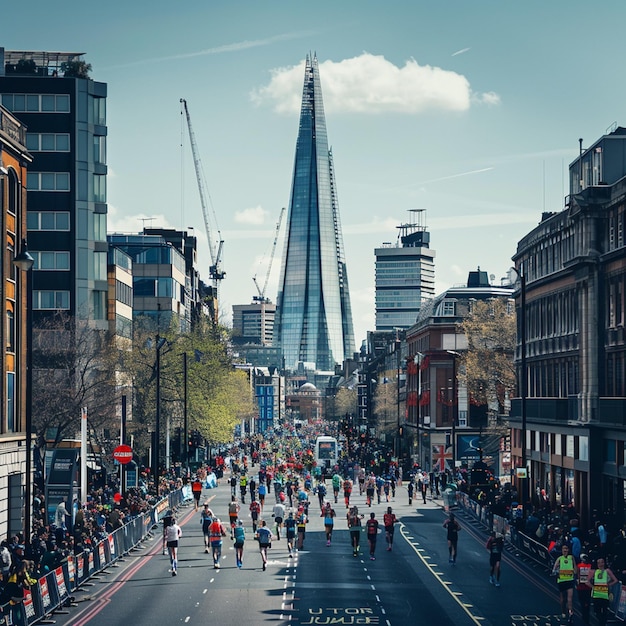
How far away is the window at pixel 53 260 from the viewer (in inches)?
3575

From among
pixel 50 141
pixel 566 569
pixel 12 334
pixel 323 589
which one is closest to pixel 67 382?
pixel 12 334

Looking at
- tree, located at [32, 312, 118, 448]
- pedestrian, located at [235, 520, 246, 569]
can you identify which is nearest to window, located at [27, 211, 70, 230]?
tree, located at [32, 312, 118, 448]

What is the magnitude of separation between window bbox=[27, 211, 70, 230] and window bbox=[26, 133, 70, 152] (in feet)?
15.2

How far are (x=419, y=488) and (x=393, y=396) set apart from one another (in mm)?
70446

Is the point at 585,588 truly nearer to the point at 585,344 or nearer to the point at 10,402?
the point at 10,402

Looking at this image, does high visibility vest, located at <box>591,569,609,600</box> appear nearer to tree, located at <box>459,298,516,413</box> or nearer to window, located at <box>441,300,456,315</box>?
tree, located at <box>459,298,516,413</box>

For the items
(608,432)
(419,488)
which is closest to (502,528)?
(608,432)

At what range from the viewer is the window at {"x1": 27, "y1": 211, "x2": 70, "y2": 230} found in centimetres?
9075

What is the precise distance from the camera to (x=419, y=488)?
277 ft

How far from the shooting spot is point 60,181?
90938 millimetres

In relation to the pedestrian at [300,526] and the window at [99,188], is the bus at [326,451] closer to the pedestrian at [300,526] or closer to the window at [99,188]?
the window at [99,188]

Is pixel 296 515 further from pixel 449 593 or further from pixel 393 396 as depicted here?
pixel 393 396

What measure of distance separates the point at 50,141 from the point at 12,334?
1754 inches

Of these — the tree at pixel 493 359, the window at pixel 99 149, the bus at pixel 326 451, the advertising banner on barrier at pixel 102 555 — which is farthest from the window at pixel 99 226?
the advertising banner on barrier at pixel 102 555
